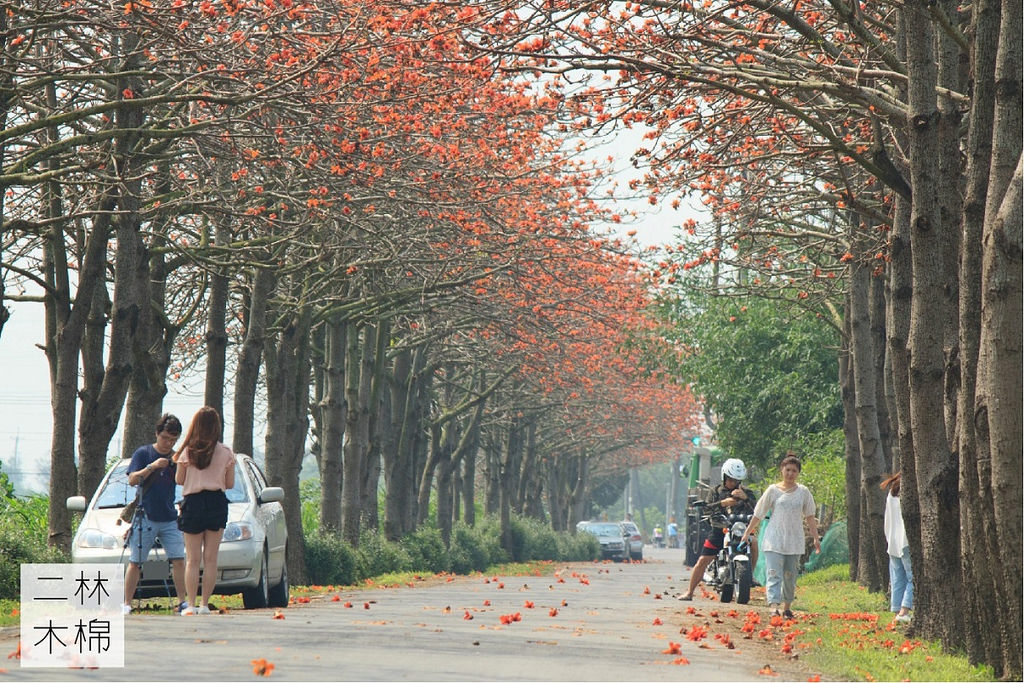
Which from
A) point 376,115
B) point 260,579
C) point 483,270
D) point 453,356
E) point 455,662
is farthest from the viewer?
point 453,356

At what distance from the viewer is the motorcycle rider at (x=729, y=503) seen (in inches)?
766

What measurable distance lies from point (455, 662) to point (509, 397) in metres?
37.4

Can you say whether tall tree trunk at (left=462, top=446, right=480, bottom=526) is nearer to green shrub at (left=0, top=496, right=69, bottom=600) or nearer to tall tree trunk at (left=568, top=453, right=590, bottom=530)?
tall tree trunk at (left=568, top=453, right=590, bottom=530)

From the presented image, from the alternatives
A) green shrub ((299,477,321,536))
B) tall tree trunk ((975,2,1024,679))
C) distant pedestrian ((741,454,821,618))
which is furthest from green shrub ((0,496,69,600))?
green shrub ((299,477,321,536))

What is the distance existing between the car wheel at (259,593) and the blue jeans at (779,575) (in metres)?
5.44

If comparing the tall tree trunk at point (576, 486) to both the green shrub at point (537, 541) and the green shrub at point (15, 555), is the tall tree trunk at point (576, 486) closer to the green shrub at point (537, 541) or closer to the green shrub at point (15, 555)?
the green shrub at point (537, 541)

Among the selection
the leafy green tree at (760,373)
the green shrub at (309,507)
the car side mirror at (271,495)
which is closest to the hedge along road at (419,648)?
the car side mirror at (271,495)

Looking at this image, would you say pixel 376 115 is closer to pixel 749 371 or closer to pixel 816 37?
pixel 816 37

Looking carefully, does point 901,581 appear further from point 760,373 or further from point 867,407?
point 760,373

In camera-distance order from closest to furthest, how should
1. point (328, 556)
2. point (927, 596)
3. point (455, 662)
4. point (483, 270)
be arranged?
point (455, 662) → point (927, 596) → point (328, 556) → point (483, 270)

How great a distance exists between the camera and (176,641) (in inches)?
412

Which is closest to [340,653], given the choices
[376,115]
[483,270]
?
[376,115]

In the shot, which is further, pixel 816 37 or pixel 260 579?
pixel 260 579

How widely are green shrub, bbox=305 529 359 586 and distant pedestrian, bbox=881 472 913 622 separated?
1027 cm
